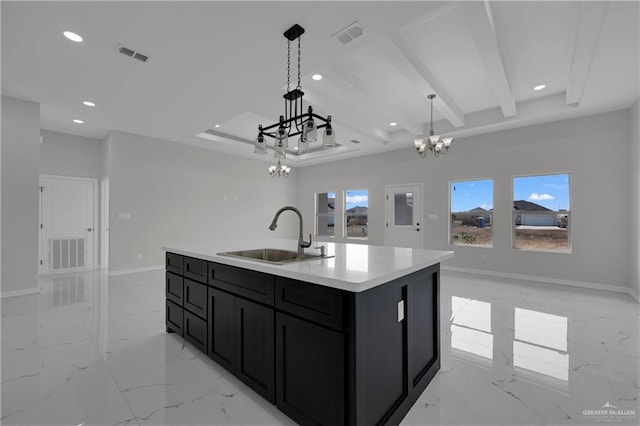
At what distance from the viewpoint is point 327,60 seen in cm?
293

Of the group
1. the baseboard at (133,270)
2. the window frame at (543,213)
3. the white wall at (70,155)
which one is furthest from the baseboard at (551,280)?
the white wall at (70,155)

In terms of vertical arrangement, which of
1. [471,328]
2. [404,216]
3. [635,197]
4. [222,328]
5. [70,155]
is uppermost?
[70,155]

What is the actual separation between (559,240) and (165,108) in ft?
22.6

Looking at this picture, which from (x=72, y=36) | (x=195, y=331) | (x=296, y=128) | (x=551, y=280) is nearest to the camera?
(x=296, y=128)

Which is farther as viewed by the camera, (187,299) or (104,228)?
(104,228)

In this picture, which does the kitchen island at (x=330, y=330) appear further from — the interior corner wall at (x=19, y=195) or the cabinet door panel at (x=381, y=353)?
the interior corner wall at (x=19, y=195)

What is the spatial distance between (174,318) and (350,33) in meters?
3.11

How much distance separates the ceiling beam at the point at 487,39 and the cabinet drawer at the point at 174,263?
3.31 meters

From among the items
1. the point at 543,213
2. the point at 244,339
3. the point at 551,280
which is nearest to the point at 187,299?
the point at 244,339

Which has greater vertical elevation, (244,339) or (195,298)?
(195,298)

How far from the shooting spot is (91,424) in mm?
1563

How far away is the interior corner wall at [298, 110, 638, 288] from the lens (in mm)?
4328

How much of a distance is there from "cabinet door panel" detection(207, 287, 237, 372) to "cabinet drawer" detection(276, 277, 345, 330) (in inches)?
21.8

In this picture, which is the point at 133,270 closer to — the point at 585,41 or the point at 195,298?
the point at 195,298
